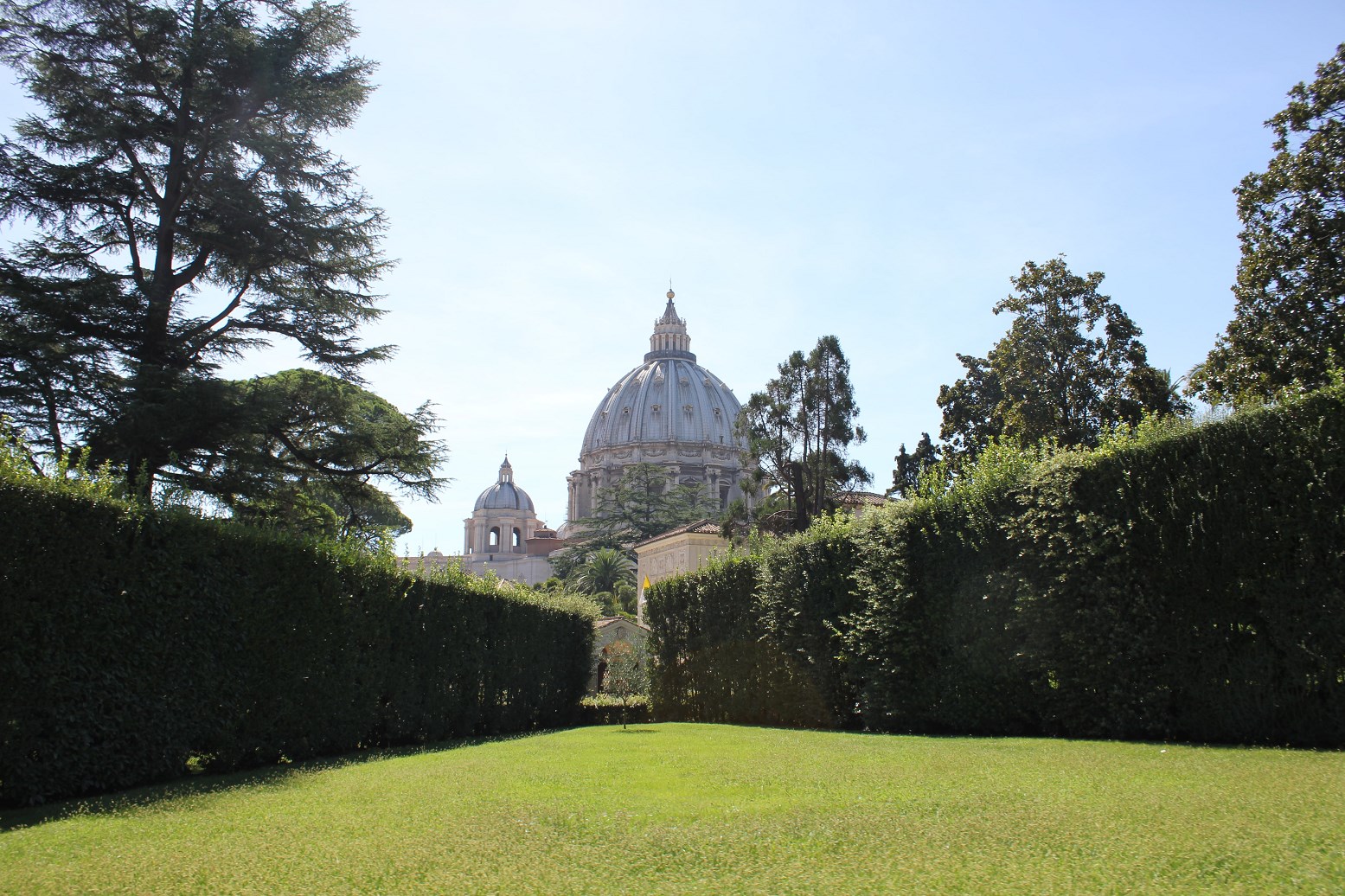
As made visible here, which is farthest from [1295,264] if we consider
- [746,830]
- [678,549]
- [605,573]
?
[605,573]

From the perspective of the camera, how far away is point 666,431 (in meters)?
114

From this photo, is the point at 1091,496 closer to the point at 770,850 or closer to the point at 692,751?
the point at 692,751

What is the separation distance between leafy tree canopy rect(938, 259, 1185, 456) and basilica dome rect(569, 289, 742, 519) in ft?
267

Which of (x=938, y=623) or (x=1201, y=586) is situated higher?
(x=1201, y=586)

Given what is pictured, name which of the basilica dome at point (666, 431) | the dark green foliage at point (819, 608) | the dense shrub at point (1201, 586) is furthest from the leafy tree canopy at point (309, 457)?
the basilica dome at point (666, 431)

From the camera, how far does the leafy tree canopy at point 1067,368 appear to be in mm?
25578

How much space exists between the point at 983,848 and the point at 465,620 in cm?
1194

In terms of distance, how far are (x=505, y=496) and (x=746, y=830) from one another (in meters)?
112

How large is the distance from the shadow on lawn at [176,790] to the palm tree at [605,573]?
50860 mm

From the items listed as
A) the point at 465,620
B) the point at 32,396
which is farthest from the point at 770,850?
the point at 32,396

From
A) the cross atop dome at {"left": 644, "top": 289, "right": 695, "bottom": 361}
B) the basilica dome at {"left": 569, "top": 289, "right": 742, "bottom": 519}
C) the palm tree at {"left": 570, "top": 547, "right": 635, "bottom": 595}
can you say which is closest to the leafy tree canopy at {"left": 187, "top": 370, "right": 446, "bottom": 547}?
the palm tree at {"left": 570, "top": 547, "right": 635, "bottom": 595}

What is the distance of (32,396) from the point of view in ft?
44.8

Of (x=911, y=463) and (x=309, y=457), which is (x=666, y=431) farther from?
(x=309, y=457)

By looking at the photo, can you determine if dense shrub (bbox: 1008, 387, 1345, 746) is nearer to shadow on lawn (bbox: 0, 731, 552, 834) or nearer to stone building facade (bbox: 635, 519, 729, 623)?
shadow on lawn (bbox: 0, 731, 552, 834)
